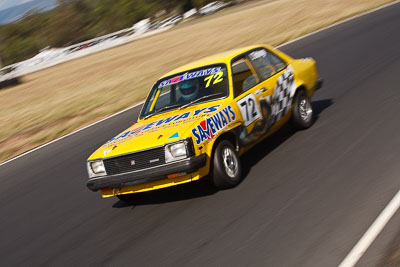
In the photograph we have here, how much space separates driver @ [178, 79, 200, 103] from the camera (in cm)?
728

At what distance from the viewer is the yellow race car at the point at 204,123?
6.23m

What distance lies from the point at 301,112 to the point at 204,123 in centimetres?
260

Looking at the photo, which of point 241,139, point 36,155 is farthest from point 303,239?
point 36,155

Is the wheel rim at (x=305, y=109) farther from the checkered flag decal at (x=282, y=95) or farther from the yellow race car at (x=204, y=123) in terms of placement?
the checkered flag decal at (x=282, y=95)

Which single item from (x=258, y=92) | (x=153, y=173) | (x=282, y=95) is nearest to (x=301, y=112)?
(x=282, y=95)

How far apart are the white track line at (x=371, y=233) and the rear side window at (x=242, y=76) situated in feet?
7.96

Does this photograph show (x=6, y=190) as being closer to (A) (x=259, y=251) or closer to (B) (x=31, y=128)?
(A) (x=259, y=251)

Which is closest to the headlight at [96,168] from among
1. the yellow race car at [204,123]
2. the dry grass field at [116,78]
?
the yellow race car at [204,123]

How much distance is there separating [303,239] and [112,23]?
83.6m

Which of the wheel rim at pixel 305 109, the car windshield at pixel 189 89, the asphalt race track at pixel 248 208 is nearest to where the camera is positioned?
the asphalt race track at pixel 248 208

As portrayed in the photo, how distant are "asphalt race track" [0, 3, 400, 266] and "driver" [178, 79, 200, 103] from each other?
3.54 ft

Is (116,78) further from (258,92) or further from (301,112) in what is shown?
(258,92)

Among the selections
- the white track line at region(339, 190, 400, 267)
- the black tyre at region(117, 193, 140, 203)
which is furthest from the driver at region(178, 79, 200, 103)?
the white track line at region(339, 190, 400, 267)

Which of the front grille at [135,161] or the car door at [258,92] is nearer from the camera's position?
the front grille at [135,161]
